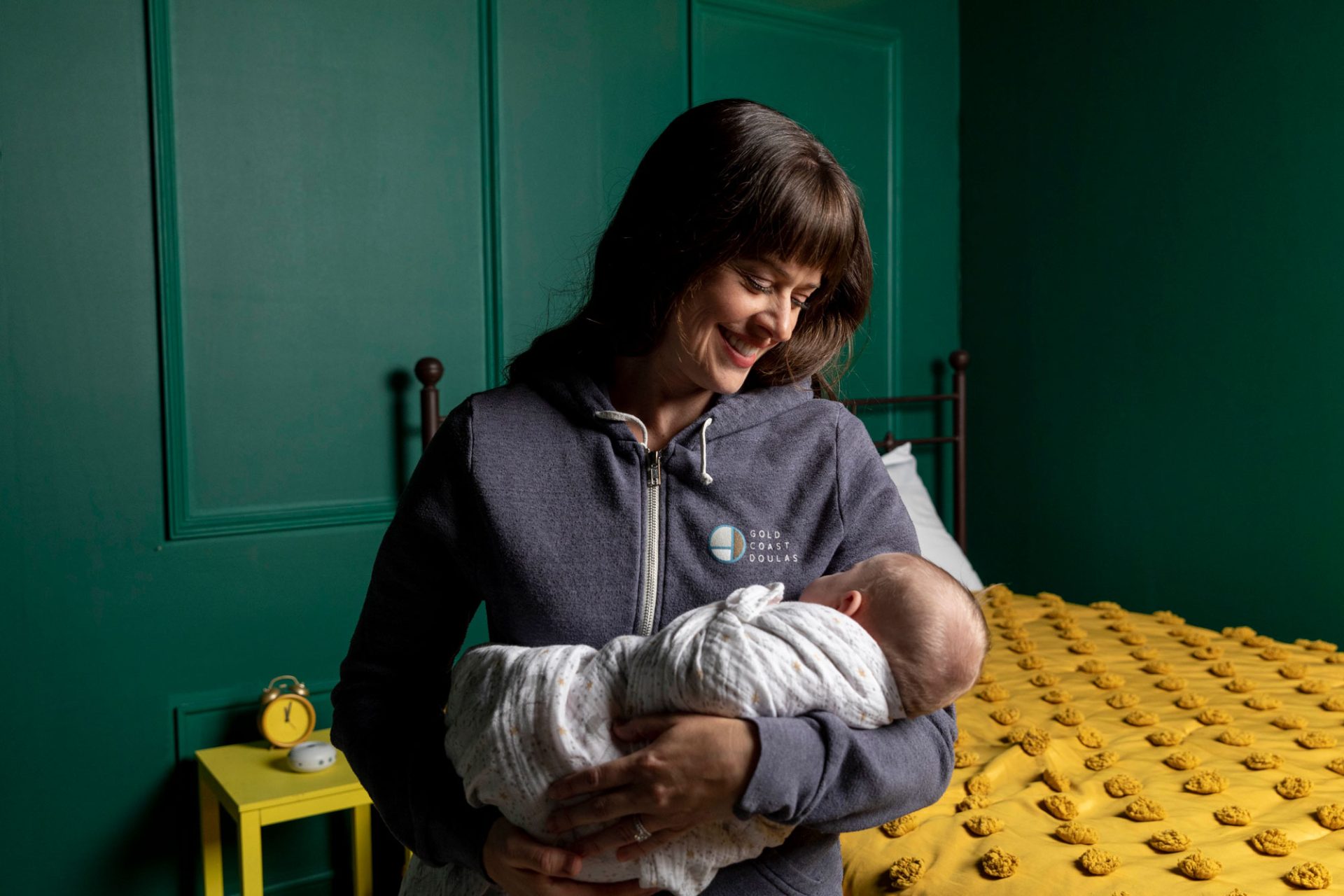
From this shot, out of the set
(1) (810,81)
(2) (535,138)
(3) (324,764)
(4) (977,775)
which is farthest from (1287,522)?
(3) (324,764)

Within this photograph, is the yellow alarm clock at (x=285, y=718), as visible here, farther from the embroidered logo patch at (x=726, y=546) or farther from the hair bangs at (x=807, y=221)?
the hair bangs at (x=807, y=221)

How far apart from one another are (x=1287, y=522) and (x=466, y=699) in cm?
280

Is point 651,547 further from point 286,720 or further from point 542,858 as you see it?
point 286,720

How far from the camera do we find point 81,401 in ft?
7.87

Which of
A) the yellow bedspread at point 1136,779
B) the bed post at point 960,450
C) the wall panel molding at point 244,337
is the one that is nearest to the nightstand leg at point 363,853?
the wall panel molding at point 244,337

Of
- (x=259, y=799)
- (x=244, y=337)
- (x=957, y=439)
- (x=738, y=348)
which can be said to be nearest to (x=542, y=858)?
(x=738, y=348)

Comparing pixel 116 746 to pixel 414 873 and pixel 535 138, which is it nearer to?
pixel 414 873

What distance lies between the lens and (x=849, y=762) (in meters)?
0.98

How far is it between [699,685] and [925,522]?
103 inches

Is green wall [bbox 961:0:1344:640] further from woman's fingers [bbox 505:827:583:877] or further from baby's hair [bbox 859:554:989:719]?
woman's fingers [bbox 505:827:583:877]

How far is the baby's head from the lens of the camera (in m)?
1.05

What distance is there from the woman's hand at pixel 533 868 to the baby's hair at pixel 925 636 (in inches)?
12.8

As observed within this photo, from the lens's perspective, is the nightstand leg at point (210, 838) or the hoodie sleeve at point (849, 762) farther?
the nightstand leg at point (210, 838)

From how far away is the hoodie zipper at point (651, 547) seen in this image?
1.12 meters
